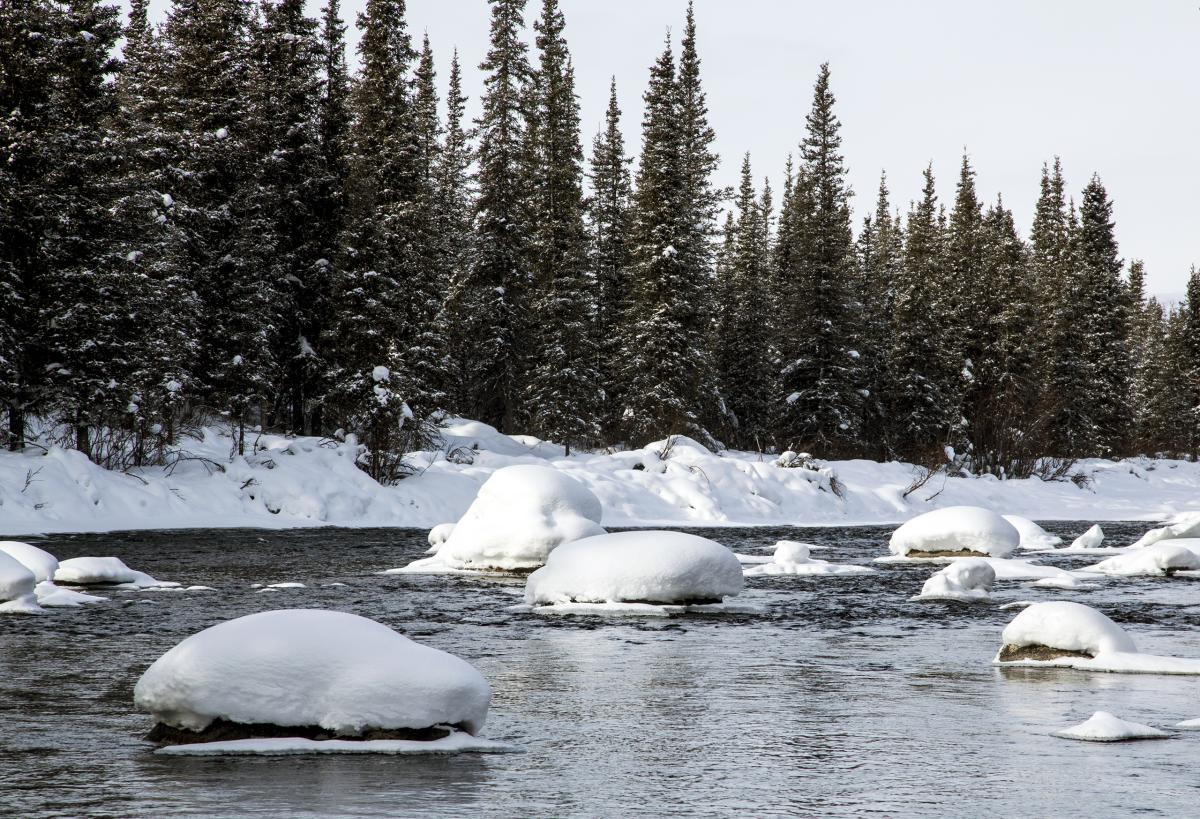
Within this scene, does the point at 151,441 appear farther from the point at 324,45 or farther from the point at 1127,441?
the point at 1127,441

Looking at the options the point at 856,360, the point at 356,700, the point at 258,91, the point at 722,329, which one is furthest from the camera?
the point at 722,329

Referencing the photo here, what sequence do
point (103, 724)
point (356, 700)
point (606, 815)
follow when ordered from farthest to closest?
point (103, 724)
point (356, 700)
point (606, 815)

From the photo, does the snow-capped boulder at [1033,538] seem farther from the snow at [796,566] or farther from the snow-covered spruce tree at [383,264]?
the snow-covered spruce tree at [383,264]

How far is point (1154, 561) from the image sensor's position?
21.2 m

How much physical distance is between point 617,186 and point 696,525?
24654mm

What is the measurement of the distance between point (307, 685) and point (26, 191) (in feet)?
79.5

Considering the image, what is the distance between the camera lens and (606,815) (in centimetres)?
636

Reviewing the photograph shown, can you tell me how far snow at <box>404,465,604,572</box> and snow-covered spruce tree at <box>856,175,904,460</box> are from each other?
1347 inches

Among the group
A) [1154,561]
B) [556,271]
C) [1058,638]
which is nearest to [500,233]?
[556,271]

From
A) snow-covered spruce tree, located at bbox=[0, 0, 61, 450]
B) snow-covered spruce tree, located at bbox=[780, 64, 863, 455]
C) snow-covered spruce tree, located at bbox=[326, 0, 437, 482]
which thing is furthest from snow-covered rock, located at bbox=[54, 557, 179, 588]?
snow-covered spruce tree, located at bbox=[780, 64, 863, 455]

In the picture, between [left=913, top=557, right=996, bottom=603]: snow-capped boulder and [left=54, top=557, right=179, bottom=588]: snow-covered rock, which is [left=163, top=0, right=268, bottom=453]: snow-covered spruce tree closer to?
[left=54, top=557, right=179, bottom=588]: snow-covered rock

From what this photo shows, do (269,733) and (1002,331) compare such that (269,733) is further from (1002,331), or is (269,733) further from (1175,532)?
(1002,331)

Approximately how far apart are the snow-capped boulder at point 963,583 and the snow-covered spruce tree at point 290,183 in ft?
85.4

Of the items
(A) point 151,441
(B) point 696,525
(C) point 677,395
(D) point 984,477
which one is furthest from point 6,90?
(D) point 984,477
